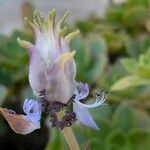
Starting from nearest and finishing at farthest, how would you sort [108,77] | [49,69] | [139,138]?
[49,69] < [139,138] < [108,77]

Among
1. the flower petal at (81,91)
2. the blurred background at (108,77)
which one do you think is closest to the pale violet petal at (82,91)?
the flower petal at (81,91)

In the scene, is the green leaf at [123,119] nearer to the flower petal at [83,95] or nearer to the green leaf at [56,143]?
the green leaf at [56,143]

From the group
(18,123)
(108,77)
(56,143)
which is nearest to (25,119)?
(18,123)

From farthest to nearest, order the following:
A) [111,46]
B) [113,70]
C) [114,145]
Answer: [111,46] → [113,70] → [114,145]

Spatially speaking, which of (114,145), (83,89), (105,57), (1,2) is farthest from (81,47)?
(83,89)

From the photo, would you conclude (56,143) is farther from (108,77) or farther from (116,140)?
(108,77)

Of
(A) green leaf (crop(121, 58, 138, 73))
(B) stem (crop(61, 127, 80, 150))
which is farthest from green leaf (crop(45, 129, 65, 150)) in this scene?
(B) stem (crop(61, 127, 80, 150))

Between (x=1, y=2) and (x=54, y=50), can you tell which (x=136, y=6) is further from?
(x=54, y=50)

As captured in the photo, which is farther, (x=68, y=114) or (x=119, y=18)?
(x=119, y=18)
